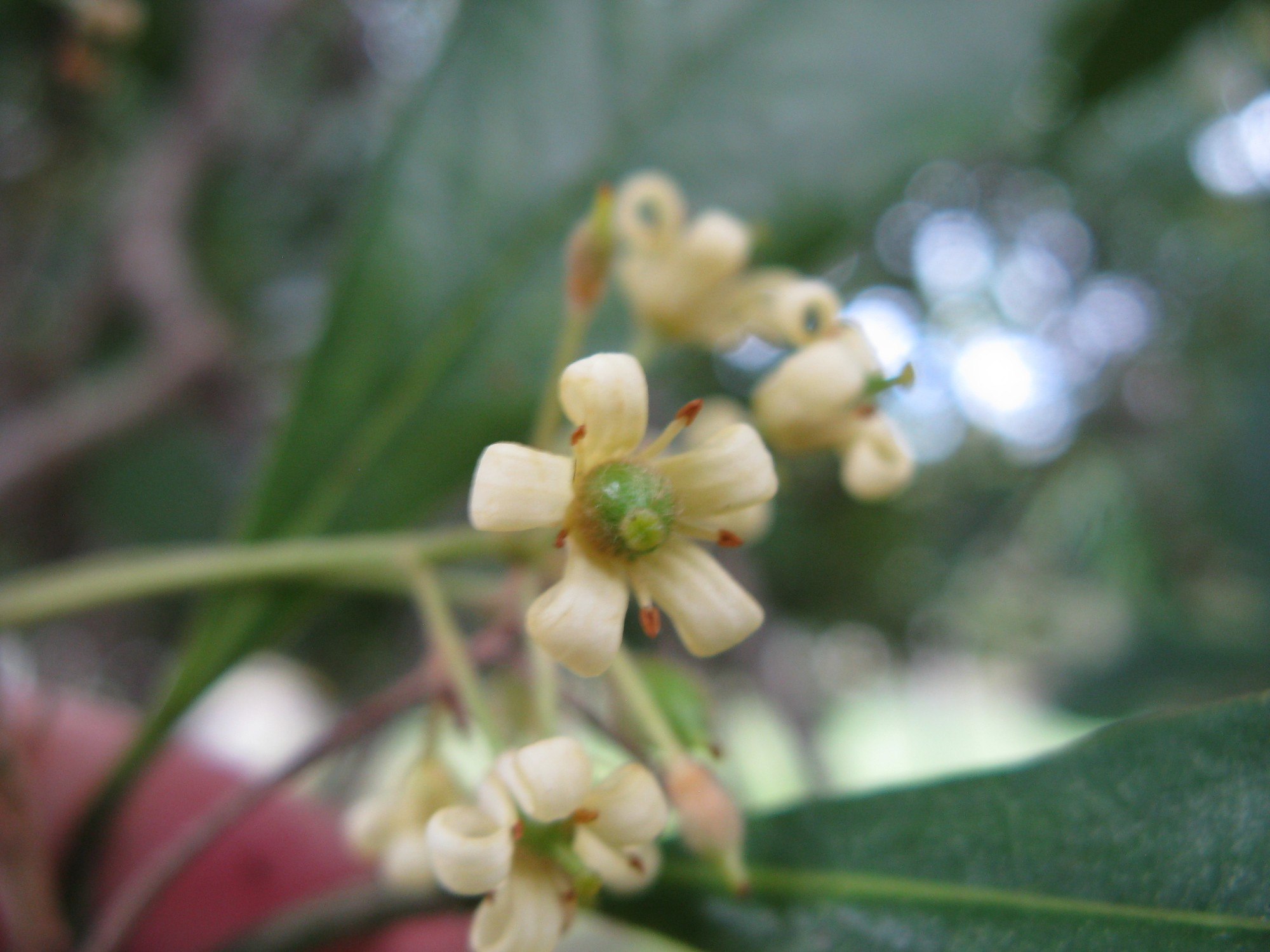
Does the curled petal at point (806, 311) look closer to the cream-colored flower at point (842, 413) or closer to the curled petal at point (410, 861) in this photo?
the cream-colored flower at point (842, 413)

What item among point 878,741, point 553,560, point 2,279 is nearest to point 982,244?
point 2,279

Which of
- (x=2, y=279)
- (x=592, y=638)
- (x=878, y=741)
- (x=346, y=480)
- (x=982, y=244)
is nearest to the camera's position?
(x=592, y=638)

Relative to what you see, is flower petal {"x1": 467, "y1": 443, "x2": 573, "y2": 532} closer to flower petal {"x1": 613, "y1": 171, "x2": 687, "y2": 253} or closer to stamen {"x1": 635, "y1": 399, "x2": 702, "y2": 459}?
stamen {"x1": 635, "y1": 399, "x2": 702, "y2": 459}

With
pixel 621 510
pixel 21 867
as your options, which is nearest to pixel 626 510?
pixel 621 510

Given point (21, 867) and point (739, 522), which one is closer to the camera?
point (739, 522)

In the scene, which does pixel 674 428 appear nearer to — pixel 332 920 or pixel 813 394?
pixel 813 394

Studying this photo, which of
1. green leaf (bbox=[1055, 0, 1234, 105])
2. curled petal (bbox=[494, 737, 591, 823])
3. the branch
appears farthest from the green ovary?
the branch

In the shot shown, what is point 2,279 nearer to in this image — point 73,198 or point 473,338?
point 73,198
